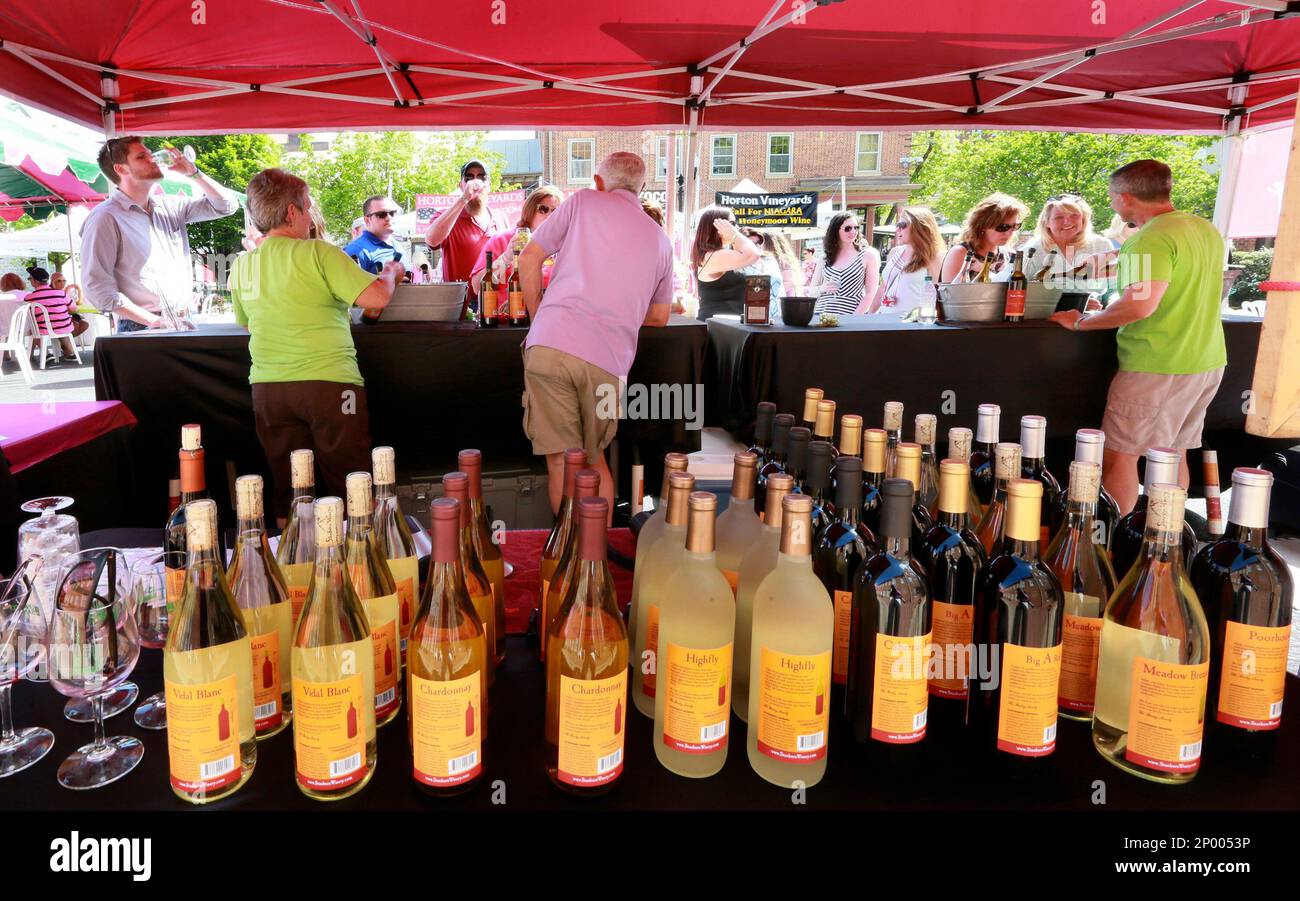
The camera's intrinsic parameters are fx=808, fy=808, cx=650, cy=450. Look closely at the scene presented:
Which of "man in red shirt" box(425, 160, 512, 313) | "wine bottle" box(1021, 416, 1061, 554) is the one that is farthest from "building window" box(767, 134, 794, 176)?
"wine bottle" box(1021, 416, 1061, 554)

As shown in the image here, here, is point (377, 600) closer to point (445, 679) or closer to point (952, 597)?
point (445, 679)

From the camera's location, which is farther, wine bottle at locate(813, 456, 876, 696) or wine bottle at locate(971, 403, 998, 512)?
wine bottle at locate(971, 403, 998, 512)

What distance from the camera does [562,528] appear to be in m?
1.13

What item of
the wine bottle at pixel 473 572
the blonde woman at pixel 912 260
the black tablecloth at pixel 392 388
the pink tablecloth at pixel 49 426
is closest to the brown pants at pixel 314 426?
the black tablecloth at pixel 392 388

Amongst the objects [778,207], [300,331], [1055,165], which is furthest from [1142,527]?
[1055,165]

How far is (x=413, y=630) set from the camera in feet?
2.72

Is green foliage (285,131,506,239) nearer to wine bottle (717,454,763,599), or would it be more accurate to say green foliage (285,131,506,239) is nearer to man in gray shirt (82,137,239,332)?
man in gray shirt (82,137,239,332)

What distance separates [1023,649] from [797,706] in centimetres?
23

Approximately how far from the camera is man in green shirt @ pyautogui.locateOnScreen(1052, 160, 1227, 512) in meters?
2.89

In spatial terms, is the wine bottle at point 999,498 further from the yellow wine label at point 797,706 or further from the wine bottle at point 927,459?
the yellow wine label at point 797,706

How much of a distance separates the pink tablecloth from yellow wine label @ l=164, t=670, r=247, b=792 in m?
1.61

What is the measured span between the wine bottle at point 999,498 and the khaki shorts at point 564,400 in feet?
5.63

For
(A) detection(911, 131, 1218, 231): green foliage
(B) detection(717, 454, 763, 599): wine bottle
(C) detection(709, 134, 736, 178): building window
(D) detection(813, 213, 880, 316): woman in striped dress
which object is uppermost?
(C) detection(709, 134, 736, 178): building window
